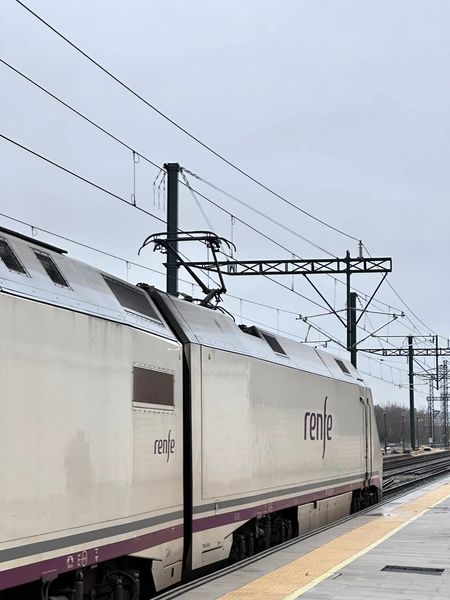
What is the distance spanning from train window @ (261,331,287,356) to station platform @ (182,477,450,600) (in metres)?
2.98

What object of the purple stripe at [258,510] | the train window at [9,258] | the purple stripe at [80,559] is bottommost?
the purple stripe at [258,510]

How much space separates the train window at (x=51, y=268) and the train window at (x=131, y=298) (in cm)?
106

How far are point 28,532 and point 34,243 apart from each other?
8.77ft

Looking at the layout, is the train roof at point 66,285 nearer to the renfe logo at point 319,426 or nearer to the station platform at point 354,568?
the station platform at point 354,568

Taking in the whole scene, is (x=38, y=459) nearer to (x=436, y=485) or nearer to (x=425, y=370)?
(x=436, y=485)

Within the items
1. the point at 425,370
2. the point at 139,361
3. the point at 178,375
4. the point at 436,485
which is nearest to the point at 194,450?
the point at 178,375

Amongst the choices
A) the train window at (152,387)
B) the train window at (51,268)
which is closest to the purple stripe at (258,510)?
the train window at (152,387)

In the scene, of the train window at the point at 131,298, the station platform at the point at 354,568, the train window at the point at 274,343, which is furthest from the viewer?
the train window at the point at 274,343

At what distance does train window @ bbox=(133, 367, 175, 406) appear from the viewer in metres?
7.85

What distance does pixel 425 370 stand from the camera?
6397cm

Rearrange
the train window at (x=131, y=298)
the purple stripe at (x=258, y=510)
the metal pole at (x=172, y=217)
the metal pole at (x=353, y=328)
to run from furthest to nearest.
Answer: the metal pole at (x=353, y=328)
the metal pole at (x=172, y=217)
the purple stripe at (x=258, y=510)
the train window at (x=131, y=298)

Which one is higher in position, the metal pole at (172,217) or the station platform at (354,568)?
the metal pole at (172,217)

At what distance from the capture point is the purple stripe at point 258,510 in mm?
9422

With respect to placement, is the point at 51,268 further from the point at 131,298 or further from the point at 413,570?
the point at 413,570
